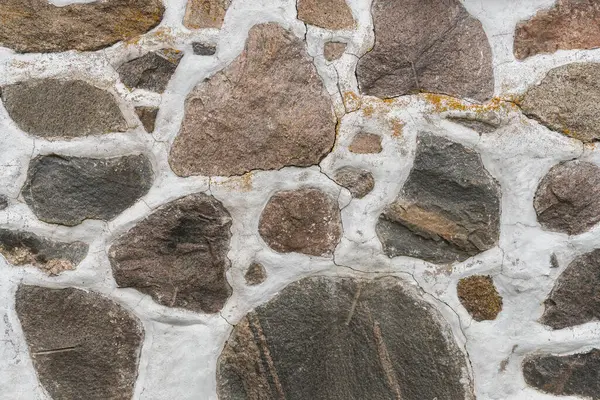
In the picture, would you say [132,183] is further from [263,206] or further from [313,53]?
[313,53]

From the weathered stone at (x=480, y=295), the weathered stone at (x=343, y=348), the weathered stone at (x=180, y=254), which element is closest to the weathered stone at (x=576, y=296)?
Answer: the weathered stone at (x=480, y=295)

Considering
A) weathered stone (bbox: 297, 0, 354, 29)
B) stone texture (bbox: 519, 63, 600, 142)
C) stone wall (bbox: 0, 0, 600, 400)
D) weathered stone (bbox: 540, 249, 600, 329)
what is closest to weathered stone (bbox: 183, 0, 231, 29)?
stone wall (bbox: 0, 0, 600, 400)

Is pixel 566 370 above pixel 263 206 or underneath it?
underneath

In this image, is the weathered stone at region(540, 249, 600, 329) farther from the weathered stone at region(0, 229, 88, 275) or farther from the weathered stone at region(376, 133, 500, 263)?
the weathered stone at region(0, 229, 88, 275)

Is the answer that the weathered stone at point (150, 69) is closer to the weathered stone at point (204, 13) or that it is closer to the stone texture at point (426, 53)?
the weathered stone at point (204, 13)

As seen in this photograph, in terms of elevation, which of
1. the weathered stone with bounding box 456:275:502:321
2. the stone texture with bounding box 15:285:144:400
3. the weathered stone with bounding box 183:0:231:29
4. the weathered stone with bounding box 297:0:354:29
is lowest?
the stone texture with bounding box 15:285:144:400

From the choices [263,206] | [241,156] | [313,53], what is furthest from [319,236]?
[313,53]

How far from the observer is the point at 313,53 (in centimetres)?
131

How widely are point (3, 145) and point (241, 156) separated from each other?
1.73 ft

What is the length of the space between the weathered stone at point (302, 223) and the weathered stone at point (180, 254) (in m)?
0.10

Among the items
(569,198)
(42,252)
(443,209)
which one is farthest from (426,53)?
(42,252)

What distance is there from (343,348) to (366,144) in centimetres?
48

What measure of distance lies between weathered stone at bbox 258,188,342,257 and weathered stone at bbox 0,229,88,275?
43 centimetres

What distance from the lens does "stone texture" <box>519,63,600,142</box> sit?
4.28 feet
